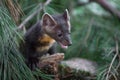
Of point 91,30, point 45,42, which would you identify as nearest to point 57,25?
point 45,42

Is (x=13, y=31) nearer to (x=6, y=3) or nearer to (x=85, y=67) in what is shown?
(x=6, y=3)

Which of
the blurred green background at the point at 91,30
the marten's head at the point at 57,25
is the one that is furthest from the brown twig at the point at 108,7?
the marten's head at the point at 57,25

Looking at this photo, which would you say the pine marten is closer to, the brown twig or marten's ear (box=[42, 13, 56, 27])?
marten's ear (box=[42, 13, 56, 27])

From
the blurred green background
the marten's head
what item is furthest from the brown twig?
the marten's head

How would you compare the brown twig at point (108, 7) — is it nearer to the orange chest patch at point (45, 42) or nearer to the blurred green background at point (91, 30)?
the blurred green background at point (91, 30)

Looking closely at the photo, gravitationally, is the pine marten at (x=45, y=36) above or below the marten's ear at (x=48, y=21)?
below

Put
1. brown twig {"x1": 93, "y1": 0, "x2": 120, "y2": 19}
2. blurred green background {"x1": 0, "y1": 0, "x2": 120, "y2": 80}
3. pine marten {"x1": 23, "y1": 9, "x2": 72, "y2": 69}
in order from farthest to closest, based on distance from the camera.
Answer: brown twig {"x1": 93, "y1": 0, "x2": 120, "y2": 19} < blurred green background {"x1": 0, "y1": 0, "x2": 120, "y2": 80} < pine marten {"x1": 23, "y1": 9, "x2": 72, "y2": 69}

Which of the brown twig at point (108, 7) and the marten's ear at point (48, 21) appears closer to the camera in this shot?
the marten's ear at point (48, 21)
